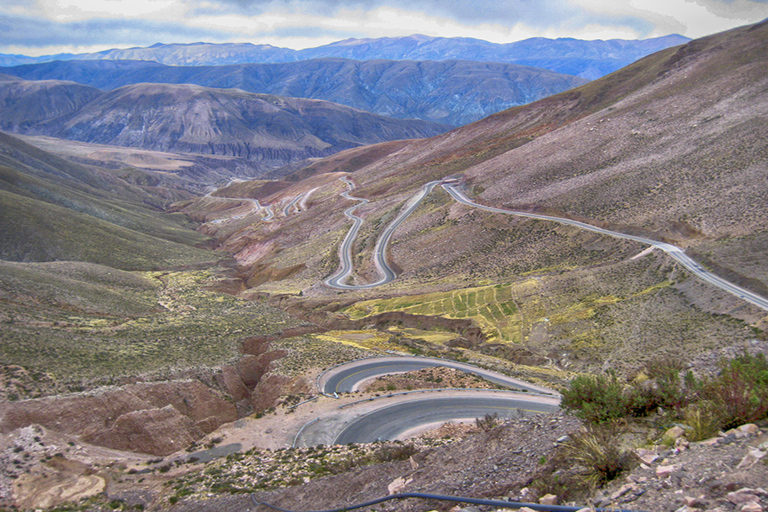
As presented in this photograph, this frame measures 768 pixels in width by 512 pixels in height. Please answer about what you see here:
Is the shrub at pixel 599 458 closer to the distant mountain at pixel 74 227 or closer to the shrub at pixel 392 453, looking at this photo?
the shrub at pixel 392 453

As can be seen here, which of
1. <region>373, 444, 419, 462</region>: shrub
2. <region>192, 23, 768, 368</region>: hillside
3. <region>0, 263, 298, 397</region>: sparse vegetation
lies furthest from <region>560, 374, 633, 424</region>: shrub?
<region>0, 263, 298, 397</region>: sparse vegetation

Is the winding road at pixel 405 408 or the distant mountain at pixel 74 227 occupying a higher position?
the distant mountain at pixel 74 227

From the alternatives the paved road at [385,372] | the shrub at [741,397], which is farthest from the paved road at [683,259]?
the shrub at [741,397]

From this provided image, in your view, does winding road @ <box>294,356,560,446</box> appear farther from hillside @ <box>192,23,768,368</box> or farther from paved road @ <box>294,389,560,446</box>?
hillside @ <box>192,23,768,368</box>

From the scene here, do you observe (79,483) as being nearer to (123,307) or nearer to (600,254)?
(123,307)

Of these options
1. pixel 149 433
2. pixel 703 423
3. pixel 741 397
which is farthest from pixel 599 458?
pixel 149 433

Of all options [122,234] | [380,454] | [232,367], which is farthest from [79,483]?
[122,234]
